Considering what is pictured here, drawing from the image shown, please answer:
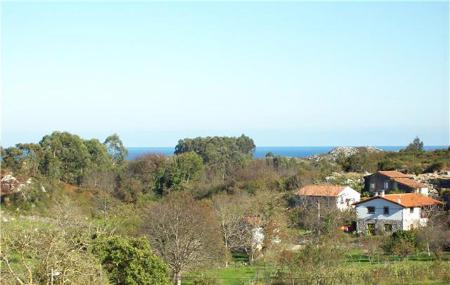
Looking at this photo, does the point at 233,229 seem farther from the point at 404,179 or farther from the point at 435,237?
the point at 404,179

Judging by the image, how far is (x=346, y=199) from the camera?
40.3 metres

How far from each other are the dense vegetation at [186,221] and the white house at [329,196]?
141 cm

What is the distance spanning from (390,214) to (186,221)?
50.4 ft

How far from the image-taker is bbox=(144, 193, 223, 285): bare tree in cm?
2478

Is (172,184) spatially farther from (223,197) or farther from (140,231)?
(140,231)

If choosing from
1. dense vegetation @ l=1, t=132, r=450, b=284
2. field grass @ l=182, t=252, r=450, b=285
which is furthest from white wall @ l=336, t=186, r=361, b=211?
field grass @ l=182, t=252, r=450, b=285

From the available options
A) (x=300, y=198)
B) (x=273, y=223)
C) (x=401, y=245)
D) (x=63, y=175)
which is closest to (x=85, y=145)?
(x=63, y=175)

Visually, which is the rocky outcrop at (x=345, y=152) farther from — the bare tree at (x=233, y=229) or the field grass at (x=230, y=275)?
the field grass at (x=230, y=275)

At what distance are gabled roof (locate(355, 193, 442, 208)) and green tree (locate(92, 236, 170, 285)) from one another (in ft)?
67.9

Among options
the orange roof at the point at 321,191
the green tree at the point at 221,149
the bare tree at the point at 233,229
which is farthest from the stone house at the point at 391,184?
the green tree at the point at 221,149

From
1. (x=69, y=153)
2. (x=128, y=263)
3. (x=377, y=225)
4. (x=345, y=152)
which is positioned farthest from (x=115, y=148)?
(x=128, y=263)

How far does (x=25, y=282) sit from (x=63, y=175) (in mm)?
42501

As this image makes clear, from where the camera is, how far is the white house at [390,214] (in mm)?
35438

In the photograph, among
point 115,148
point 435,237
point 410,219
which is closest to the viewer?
point 435,237
